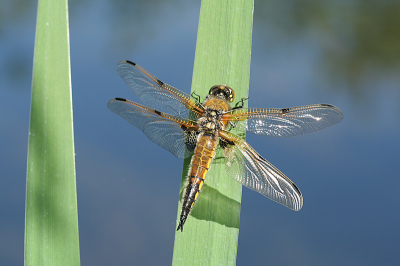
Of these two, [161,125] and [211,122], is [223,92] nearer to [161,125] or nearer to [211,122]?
[211,122]

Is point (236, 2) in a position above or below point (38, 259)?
above

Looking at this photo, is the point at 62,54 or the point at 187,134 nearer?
the point at 62,54

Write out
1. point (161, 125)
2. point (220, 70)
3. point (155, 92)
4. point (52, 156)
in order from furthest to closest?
point (155, 92), point (161, 125), point (220, 70), point (52, 156)

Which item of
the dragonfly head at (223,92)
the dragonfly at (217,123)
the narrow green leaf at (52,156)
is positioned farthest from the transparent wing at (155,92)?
the narrow green leaf at (52,156)

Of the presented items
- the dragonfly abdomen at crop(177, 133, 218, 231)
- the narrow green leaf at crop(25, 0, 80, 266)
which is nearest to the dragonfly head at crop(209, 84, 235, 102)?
the dragonfly abdomen at crop(177, 133, 218, 231)

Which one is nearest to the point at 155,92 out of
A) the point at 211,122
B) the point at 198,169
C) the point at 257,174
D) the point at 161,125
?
the point at 161,125

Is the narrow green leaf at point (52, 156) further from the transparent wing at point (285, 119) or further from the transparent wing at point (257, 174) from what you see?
the transparent wing at point (285, 119)

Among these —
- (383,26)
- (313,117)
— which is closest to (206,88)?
(313,117)

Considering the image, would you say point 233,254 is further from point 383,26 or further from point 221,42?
point 383,26
